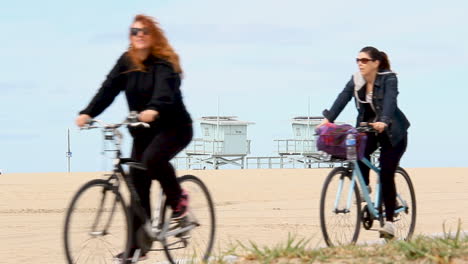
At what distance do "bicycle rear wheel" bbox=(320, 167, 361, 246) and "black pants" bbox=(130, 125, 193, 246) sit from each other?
1.67m

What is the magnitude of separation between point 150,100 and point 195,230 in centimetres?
127

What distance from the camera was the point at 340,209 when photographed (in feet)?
25.9

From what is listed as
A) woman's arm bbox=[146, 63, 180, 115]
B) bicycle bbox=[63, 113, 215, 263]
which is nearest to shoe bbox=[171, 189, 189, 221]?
bicycle bbox=[63, 113, 215, 263]

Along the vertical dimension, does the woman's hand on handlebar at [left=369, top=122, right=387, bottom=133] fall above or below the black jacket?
below

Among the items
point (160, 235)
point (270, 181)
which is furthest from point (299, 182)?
point (160, 235)

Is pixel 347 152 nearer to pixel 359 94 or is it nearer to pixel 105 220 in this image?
pixel 359 94

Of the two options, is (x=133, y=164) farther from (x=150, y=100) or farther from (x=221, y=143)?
(x=221, y=143)

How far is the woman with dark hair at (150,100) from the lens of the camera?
625cm

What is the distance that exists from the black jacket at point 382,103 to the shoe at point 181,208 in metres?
1.94

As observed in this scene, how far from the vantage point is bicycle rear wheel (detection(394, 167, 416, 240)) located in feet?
28.4

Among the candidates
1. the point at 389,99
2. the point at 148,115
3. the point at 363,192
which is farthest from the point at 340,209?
the point at 148,115

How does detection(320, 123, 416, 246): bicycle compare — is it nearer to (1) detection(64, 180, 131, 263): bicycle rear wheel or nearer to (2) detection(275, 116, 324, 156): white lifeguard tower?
(1) detection(64, 180, 131, 263): bicycle rear wheel

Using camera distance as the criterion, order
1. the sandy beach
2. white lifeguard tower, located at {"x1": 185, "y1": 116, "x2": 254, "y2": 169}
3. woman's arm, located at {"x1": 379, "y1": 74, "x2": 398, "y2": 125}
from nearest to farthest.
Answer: woman's arm, located at {"x1": 379, "y1": 74, "x2": 398, "y2": 125}, the sandy beach, white lifeguard tower, located at {"x1": 185, "y1": 116, "x2": 254, "y2": 169}

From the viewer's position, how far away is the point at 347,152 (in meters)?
7.96
